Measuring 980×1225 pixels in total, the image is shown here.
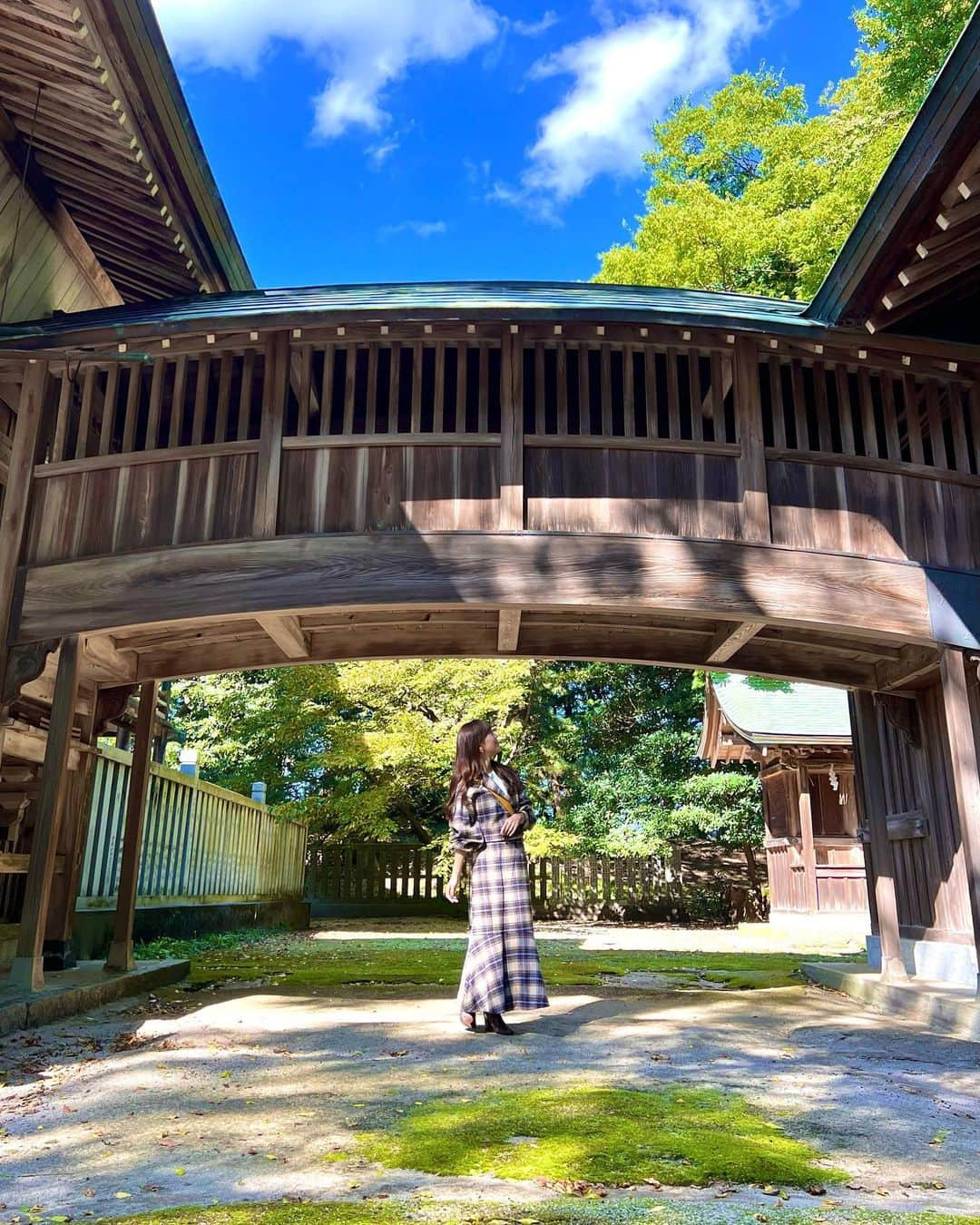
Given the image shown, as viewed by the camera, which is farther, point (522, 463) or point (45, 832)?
point (522, 463)

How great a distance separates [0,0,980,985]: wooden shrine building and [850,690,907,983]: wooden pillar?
108 millimetres

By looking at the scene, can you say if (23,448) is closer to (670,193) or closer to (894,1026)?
(894,1026)

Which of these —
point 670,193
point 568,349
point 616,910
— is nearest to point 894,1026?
point 568,349

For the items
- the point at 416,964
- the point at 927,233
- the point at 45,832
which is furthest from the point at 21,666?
the point at 927,233

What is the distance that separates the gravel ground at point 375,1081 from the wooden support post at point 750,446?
3.33 m

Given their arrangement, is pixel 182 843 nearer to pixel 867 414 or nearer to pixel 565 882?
pixel 867 414

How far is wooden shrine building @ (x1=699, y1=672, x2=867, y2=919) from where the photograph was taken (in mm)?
16281

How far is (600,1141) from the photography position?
3188mm

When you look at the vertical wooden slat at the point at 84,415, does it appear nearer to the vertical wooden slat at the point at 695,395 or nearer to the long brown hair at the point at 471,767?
the long brown hair at the point at 471,767

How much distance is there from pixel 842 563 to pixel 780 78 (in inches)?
1021

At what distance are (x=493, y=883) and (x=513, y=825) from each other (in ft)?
1.24

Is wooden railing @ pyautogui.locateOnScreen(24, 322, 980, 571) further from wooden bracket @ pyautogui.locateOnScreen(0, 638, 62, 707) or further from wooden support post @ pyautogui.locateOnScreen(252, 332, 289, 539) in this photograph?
wooden bracket @ pyautogui.locateOnScreen(0, 638, 62, 707)

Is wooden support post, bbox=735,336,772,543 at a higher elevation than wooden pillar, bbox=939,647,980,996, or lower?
higher

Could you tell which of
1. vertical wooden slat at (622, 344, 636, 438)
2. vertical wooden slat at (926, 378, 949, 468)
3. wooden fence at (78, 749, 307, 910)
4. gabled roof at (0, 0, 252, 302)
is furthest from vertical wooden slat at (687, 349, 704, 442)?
wooden fence at (78, 749, 307, 910)
